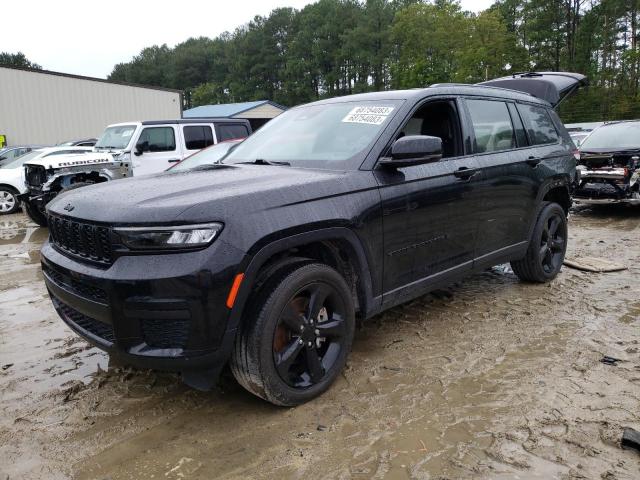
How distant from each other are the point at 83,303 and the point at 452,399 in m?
2.04

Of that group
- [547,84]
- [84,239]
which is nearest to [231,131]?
[547,84]

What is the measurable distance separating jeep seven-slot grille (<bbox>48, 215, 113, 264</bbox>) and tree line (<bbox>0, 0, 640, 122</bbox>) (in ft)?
112

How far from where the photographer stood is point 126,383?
3.11 meters

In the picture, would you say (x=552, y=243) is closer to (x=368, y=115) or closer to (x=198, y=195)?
(x=368, y=115)

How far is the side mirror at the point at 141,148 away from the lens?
9.45m

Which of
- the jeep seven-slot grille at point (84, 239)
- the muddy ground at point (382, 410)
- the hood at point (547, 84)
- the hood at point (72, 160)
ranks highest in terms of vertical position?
the hood at point (547, 84)

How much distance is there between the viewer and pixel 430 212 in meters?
3.36

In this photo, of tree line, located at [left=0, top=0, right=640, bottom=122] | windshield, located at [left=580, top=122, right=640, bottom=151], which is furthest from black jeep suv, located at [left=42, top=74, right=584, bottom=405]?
tree line, located at [left=0, top=0, right=640, bottom=122]

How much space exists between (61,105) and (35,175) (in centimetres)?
1897

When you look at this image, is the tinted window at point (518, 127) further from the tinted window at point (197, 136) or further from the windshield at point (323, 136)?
the tinted window at point (197, 136)

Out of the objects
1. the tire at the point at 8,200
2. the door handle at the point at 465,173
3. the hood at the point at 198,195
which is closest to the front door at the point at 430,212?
the door handle at the point at 465,173

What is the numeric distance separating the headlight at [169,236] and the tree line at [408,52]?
34.1 metres

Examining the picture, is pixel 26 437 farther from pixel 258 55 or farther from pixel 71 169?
pixel 258 55

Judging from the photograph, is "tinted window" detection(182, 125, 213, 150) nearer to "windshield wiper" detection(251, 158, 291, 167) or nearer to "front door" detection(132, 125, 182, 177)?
"front door" detection(132, 125, 182, 177)
